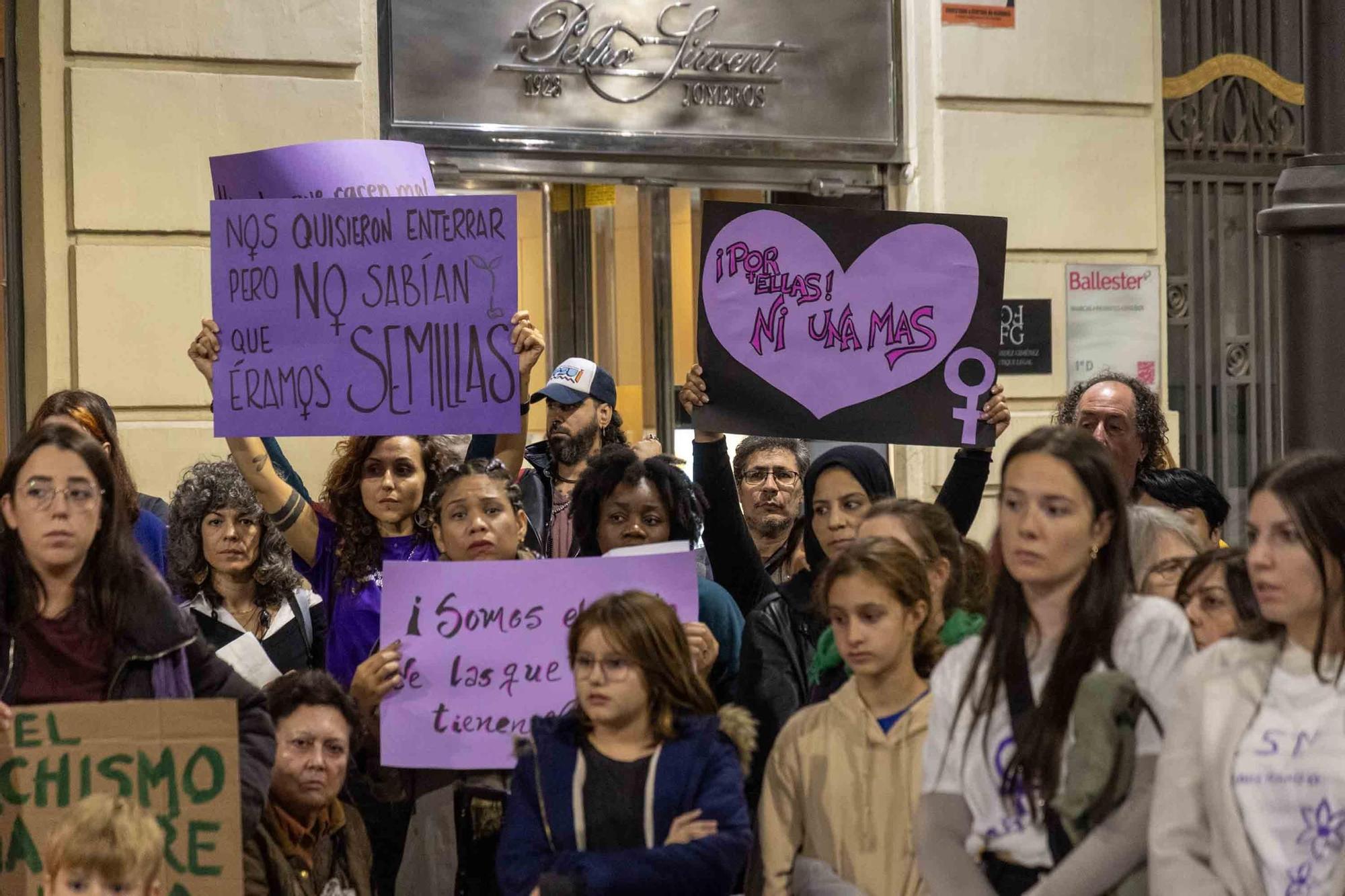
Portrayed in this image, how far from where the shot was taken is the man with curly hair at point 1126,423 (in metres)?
5.62

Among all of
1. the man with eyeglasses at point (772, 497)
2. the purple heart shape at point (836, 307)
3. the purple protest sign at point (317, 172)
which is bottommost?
the man with eyeglasses at point (772, 497)

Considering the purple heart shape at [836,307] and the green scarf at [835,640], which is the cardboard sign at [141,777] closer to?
the green scarf at [835,640]

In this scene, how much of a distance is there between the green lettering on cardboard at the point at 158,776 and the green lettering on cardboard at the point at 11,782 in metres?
0.22

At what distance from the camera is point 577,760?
3.71 meters

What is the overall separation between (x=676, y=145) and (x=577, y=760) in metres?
4.68

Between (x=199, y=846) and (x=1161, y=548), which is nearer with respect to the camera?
(x=199, y=846)

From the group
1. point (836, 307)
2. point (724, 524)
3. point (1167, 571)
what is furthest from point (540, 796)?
point (836, 307)

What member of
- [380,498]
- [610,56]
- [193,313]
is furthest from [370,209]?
[610,56]

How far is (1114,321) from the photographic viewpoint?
8641 millimetres

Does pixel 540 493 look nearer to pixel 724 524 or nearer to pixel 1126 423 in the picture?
pixel 724 524

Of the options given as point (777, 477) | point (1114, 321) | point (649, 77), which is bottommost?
point (777, 477)

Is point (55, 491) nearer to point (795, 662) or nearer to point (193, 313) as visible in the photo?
point (795, 662)

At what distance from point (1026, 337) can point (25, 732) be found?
579 centimetres

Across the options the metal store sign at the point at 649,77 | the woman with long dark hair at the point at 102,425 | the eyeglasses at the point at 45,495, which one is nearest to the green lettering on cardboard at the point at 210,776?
the eyeglasses at the point at 45,495
